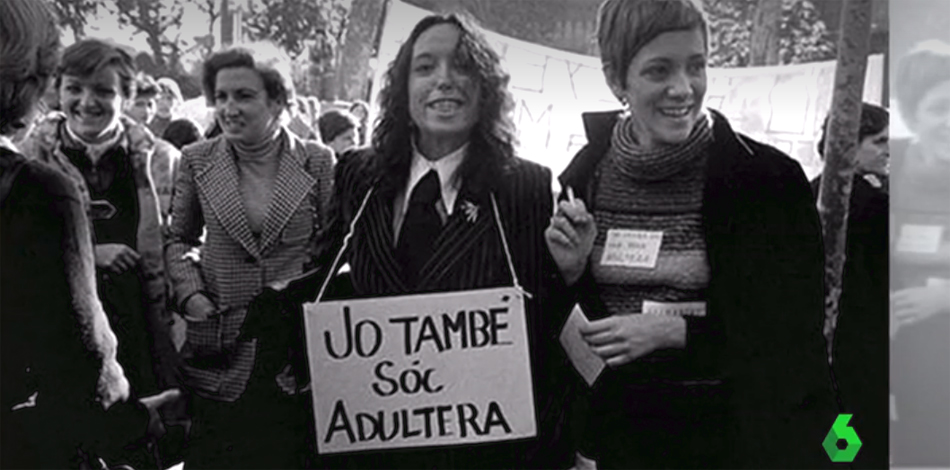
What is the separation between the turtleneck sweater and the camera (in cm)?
412

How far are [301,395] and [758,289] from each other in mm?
1473

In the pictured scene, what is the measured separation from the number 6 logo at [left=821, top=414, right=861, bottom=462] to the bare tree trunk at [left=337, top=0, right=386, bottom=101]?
1.85 meters

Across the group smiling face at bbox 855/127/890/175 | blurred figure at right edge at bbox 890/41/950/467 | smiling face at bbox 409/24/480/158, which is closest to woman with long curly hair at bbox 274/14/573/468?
smiling face at bbox 409/24/480/158

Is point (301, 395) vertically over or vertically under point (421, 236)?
under

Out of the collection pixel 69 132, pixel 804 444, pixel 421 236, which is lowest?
pixel 804 444

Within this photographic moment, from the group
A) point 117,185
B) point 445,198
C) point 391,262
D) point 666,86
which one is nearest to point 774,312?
point 666,86

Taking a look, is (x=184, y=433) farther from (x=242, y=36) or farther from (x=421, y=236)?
(x=242, y=36)

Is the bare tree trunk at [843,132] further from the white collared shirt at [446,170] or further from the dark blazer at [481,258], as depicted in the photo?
the white collared shirt at [446,170]

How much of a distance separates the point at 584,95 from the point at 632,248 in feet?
1.64

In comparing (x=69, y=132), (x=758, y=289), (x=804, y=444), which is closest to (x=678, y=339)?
(x=758, y=289)

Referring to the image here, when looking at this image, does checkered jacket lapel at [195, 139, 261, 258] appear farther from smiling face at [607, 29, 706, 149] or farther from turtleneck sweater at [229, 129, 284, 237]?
smiling face at [607, 29, 706, 149]

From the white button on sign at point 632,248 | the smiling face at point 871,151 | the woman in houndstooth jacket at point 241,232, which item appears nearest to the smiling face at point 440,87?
the woman in houndstooth jacket at point 241,232

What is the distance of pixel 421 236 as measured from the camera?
13.5ft

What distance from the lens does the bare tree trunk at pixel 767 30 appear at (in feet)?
13.8
